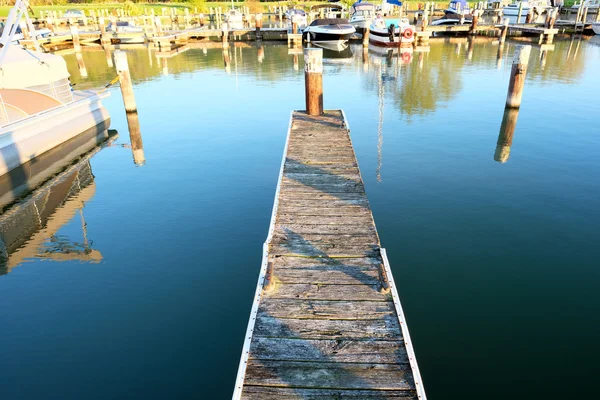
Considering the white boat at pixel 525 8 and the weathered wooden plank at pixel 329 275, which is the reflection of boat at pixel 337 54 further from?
the weathered wooden plank at pixel 329 275

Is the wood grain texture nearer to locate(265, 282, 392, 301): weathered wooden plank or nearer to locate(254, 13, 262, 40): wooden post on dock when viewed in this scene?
locate(265, 282, 392, 301): weathered wooden plank

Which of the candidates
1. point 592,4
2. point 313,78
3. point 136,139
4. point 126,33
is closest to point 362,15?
point 126,33

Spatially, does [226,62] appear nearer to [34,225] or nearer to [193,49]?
[193,49]

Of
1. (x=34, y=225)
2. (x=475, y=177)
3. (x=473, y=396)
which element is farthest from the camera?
(x=475, y=177)

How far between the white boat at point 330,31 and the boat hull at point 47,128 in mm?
28016

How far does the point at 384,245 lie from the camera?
32.7ft

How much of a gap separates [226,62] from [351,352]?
1420 inches

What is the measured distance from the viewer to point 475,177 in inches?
535

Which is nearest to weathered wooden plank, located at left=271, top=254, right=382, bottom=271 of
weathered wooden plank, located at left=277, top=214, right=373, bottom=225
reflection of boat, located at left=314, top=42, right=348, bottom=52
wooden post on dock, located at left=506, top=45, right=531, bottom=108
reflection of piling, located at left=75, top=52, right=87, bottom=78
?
weathered wooden plank, located at left=277, top=214, right=373, bottom=225

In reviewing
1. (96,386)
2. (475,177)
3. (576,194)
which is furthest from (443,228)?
(96,386)

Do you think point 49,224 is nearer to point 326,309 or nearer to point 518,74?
point 326,309

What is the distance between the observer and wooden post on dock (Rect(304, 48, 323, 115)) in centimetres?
1414

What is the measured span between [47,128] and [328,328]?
1661cm

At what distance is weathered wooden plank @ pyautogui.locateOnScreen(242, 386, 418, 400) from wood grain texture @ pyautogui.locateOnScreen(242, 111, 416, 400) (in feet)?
0.04
